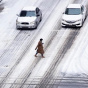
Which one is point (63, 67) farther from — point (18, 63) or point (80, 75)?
point (18, 63)

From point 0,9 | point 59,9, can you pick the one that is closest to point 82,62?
point 59,9

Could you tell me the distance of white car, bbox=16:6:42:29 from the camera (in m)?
33.1

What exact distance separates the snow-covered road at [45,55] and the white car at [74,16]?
0.58 m

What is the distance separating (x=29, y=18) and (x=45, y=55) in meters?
Result: 6.04

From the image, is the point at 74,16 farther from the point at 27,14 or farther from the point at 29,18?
the point at 27,14

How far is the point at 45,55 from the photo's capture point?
2850 cm

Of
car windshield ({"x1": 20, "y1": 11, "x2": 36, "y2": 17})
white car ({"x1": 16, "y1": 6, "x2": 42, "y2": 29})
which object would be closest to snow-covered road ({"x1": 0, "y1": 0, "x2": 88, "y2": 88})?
white car ({"x1": 16, "y1": 6, "x2": 42, "y2": 29})

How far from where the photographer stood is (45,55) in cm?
2850

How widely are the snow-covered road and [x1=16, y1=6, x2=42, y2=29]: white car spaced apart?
1.74 feet

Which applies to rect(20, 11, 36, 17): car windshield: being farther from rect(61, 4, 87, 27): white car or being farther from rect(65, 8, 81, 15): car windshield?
rect(65, 8, 81, 15): car windshield

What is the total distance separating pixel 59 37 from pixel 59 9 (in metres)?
7.35

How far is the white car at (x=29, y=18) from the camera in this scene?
1302 inches

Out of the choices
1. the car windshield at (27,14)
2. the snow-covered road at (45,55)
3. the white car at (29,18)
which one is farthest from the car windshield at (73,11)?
the car windshield at (27,14)

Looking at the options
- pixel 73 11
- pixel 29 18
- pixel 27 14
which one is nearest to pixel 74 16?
pixel 73 11
